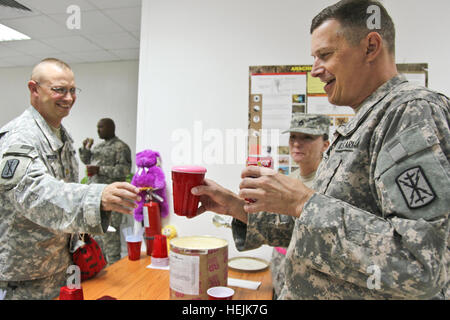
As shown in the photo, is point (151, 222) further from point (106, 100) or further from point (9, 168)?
point (106, 100)

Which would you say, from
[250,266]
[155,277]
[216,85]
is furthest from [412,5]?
[155,277]

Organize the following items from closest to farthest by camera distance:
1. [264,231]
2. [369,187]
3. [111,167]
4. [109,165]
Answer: [369,187]
[264,231]
[111,167]
[109,165]

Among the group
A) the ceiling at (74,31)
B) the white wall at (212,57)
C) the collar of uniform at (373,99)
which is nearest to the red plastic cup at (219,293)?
the collar of uniform at (373,99)

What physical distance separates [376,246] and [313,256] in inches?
5.1

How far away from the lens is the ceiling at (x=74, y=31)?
2.90m

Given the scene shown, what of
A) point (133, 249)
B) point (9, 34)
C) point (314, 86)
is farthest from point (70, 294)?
point (9, 34)

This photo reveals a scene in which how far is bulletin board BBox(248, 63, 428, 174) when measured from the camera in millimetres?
2207

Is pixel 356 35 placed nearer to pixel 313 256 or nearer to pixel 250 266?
pixel 313 256

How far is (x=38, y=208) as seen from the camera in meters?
1.10

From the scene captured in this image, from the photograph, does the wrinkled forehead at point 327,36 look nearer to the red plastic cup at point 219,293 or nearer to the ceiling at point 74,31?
the red plastic cup at point 219,293

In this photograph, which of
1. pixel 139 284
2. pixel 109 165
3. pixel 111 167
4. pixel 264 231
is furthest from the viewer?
pixel 109 165

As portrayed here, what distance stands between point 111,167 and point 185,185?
3437 mm

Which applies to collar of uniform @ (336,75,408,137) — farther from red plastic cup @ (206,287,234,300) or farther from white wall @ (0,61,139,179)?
white wall @ (0,61,139,179)

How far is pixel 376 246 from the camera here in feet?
1.89
